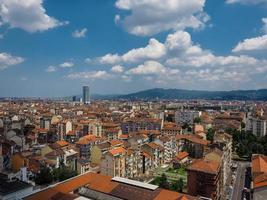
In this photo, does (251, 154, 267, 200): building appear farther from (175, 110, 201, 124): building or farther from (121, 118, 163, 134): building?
(175, 110, 201, 124): building


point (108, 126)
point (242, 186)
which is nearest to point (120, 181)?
point (242, 186)

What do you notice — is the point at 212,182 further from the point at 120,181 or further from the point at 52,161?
the point at 52,161

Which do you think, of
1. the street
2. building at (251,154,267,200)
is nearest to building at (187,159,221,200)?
building at (251,154,267,200)

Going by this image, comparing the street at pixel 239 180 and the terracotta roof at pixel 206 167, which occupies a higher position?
the terracotta roof at pixel 206 167

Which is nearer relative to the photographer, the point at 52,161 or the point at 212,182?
the point at 212,182

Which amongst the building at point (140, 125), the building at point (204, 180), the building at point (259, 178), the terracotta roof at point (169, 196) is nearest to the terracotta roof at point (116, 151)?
the building at point (204, 180)

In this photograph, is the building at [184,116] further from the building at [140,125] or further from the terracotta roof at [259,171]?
the terracotta roof at [259,171]
